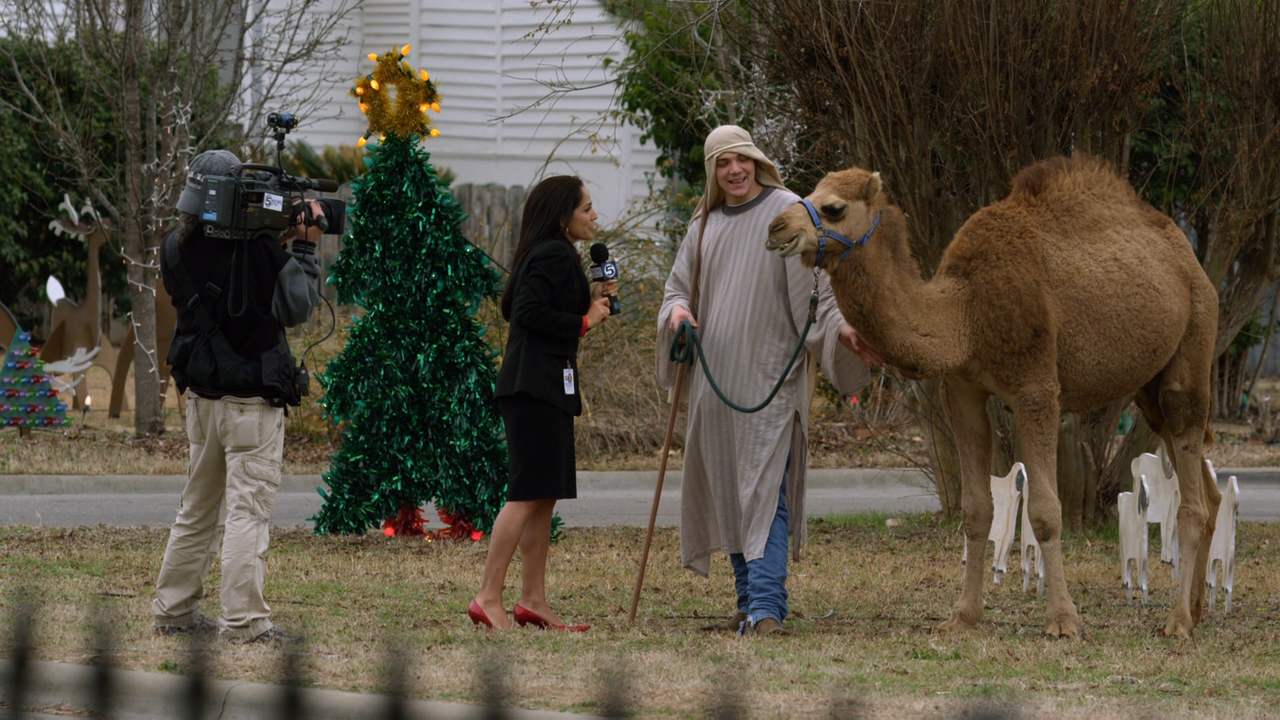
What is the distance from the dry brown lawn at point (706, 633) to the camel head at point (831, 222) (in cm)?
161

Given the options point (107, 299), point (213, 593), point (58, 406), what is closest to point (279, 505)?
point (58, 406)

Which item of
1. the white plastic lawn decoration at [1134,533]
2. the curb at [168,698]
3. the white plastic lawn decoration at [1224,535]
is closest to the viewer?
the curb at [168,698]

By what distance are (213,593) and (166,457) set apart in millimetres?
6736

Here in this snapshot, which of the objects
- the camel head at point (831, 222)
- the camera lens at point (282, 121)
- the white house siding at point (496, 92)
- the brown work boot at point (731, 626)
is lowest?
the brown work boot at point (731, 626)

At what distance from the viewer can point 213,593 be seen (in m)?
7.70

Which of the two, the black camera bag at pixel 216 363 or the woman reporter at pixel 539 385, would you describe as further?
the woman reporter at pixel 539 385

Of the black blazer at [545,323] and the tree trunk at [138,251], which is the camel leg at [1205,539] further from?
the tree trunk at [138,251]

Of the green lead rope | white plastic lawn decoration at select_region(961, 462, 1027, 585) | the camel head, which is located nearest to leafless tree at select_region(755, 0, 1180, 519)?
white plastic lawn decoration at select_region(961, 462, 1027, 585)

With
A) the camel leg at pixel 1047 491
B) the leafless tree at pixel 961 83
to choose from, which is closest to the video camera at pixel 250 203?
the camel leg at pixel 1047 491

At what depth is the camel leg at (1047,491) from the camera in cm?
663

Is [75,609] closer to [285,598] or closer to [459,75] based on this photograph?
[285,598]

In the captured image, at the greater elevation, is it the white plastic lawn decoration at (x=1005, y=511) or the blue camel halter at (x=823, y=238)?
the blue camel halter at (x=823, y=238)

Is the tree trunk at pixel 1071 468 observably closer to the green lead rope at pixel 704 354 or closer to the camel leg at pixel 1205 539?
the camel leg at pixel 1205 539

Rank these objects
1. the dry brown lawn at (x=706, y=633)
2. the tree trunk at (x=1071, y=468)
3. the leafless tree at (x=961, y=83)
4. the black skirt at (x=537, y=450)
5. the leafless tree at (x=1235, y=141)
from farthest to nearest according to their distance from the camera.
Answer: the tree trunk at (x=1071, y=468)
the leafless tree at (x=1235, y=141)
the leafless tree at (x=961, y=83)
the black skirt at (x=537, y=450)
the dry brown lawn at (x=706, y=633)
